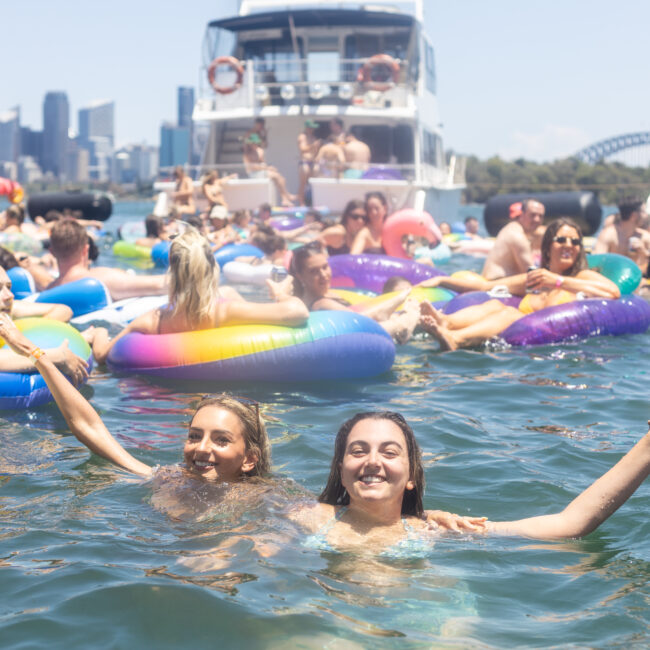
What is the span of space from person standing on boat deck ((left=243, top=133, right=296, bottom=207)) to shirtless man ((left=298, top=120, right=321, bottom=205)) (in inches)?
13.2

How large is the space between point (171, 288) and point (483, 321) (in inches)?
112

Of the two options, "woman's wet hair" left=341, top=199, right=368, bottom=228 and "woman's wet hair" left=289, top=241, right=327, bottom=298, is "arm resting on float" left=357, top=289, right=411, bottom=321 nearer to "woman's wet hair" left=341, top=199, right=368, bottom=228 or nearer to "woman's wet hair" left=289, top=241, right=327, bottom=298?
"woman's wet hair" left=289, top=241, right=327, bottom=298

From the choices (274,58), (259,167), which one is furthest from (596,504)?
(274,58)

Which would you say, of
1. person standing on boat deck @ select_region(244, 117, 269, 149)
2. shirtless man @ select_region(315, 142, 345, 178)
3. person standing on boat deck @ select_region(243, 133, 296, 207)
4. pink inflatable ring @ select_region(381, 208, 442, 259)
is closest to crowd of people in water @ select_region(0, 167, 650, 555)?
pink inflatable ring @ select_region(381, 208, 442, 259)

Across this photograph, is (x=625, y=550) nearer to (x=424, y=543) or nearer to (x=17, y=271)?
(x=424, y=543)

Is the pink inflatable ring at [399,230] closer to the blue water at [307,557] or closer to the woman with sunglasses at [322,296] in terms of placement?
the woman with sunglasses at [322,296]

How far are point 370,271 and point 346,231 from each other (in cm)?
146

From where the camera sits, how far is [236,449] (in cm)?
380

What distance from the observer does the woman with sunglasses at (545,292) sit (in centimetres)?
778

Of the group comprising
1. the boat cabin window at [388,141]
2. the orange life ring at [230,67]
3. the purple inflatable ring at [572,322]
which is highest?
the orange life ring at [230,67]

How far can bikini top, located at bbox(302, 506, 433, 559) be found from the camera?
3.30 m

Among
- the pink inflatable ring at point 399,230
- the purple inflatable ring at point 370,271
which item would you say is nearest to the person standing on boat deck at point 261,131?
the pink inflatable ring at point 399,230

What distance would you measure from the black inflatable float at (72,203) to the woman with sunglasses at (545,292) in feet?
47.7

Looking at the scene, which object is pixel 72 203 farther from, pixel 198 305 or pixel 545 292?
pixel 198 305
